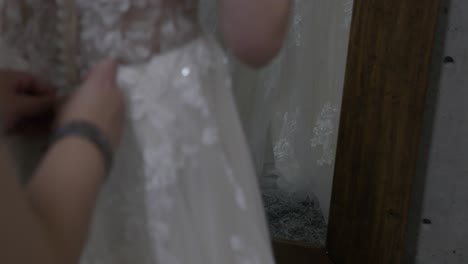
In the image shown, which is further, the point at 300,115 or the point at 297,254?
the point at 300,115

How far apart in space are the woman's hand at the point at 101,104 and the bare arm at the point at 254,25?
0.36 ft

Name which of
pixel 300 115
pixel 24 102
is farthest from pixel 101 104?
pixel 300 115

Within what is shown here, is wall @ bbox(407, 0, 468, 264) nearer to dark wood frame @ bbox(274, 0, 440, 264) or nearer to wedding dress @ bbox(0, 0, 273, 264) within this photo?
dark wood frame @ bbox(274, 0, 440, 264)

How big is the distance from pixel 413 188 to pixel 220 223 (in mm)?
810

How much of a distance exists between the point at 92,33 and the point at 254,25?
0.50 ft

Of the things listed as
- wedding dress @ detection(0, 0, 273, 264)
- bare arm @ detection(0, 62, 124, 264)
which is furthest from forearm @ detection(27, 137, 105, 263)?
wedding dress @ detection(0, 0, 273, 264)

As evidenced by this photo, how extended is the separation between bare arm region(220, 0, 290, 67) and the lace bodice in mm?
60

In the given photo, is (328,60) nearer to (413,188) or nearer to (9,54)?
(413,188)

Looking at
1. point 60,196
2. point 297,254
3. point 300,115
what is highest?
point 60,196

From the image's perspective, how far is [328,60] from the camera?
64.3 inches

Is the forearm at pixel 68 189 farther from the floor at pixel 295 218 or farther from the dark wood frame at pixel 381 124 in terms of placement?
the floor at pixel 295 218

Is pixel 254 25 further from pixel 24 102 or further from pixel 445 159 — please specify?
pixel 445 159

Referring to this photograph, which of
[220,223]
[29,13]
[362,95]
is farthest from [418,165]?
[29,13]

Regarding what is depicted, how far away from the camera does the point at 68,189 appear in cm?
35
